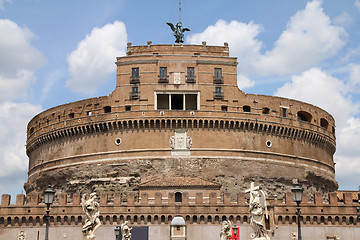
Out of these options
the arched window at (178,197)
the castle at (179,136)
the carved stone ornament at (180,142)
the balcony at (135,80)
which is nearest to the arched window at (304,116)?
the castle at (179,136)

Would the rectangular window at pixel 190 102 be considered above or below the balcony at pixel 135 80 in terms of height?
below

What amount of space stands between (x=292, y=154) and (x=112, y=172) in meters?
16.9

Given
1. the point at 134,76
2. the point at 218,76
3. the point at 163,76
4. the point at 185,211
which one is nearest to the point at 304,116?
the point at 218,76

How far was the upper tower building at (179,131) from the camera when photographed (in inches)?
1813

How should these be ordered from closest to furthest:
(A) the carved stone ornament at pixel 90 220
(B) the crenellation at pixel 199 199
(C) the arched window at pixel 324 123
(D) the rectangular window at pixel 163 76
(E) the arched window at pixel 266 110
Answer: (A) the carved stone ornament at pixel 90 220, (B) the crenellation at pixel 199 199, (D) the rectangular window at pixel 163 76, (E) the arched window at pixel 266 110, (C) the arched window at pixel 324 123

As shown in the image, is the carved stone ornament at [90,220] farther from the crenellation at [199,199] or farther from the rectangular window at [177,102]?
the rectangular window at [177,102]

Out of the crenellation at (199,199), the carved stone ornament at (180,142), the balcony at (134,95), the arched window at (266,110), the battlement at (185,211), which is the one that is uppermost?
the balcony at (134,95)

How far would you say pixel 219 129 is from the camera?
46750mm

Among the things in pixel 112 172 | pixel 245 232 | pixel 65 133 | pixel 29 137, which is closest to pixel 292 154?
pixel 245 232

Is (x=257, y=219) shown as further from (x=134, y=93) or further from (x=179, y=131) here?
(x=134, y=93)

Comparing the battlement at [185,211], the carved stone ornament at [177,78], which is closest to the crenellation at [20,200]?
the battlement at [185,211]

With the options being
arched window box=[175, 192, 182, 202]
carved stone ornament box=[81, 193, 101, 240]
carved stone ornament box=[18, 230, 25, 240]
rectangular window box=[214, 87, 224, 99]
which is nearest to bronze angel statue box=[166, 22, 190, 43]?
rectangular window box=[214, 87, 224, 99]

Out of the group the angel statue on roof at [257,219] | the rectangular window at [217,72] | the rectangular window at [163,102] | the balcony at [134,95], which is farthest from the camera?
the rectangular window at [163,102]

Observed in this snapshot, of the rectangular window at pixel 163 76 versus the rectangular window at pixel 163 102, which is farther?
the rectangular window at pixel 163 102
